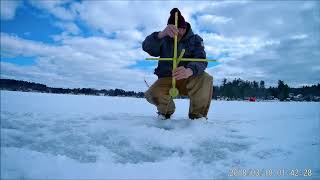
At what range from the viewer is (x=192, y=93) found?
4281 millimetres

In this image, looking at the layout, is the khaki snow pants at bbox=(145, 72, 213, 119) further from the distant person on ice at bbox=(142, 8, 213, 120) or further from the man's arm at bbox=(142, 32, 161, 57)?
the man's arm at bbox=(142, 32, 161, 57)

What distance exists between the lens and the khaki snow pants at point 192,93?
13.8 feet

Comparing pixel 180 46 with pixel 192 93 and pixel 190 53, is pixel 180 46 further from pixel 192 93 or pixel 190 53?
pixel 192 93

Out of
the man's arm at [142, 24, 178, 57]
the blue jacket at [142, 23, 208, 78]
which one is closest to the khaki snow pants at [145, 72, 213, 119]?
the blue jacket at [142, 23, 208, 78]

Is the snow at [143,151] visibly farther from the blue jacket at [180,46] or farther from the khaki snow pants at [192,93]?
the blue jacket at [180,46]

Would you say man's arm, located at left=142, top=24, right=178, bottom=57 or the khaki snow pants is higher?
man's arm, located at left=142, top=24, right=178, bottom=57

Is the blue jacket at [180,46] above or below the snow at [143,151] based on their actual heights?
above

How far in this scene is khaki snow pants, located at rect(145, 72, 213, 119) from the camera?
13.8 feet

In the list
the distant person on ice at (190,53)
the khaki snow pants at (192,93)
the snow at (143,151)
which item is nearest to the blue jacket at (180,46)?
the distant person on ice at (190,53)

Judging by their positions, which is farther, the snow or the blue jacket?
the blue jacket

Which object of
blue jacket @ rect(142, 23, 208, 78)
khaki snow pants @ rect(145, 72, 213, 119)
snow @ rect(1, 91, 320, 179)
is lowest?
snow @ rect(1, 91, 320, 179)

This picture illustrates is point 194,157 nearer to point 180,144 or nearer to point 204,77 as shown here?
point 180,144

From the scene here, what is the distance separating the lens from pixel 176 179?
5.88 feet

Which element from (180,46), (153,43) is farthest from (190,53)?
(153,43)
